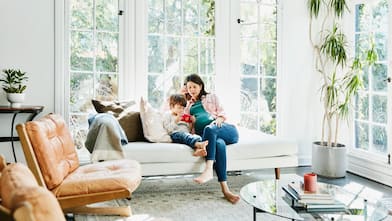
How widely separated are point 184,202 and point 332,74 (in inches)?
107

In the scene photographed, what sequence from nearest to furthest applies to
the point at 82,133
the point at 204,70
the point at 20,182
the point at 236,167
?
the point at 20,182 < the point at 236,167 < the point at 82,133 < the point at 204,70

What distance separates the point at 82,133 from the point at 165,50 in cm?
132

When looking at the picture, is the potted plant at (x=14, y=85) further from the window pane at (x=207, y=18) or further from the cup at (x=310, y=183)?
the cup at (x=310, y=183)

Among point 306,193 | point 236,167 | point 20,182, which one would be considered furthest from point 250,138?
point 20,182

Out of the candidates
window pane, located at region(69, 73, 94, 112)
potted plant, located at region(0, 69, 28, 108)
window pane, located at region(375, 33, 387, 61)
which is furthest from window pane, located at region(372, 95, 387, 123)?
potted plant, located at region(0, 69, 28, 108)

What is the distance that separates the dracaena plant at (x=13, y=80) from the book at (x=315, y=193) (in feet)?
9.31

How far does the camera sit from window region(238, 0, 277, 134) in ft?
16.9

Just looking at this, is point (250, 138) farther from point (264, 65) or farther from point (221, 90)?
point (264, 65)

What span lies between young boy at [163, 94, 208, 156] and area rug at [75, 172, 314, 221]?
42cm

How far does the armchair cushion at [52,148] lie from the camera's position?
2684 mm

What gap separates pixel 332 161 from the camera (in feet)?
15.3

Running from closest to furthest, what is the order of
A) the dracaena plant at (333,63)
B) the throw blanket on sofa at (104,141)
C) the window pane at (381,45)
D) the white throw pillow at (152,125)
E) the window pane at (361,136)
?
the throw blanket on sofa at (104,141), the white throw pillow at (152,125), the window pane at (381,45), the dracaena plant at (333,63), the window pane at (361,136)

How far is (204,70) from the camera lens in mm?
5016

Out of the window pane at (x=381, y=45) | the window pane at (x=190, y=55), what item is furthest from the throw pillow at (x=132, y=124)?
the window pane at (x=381, y=45)
